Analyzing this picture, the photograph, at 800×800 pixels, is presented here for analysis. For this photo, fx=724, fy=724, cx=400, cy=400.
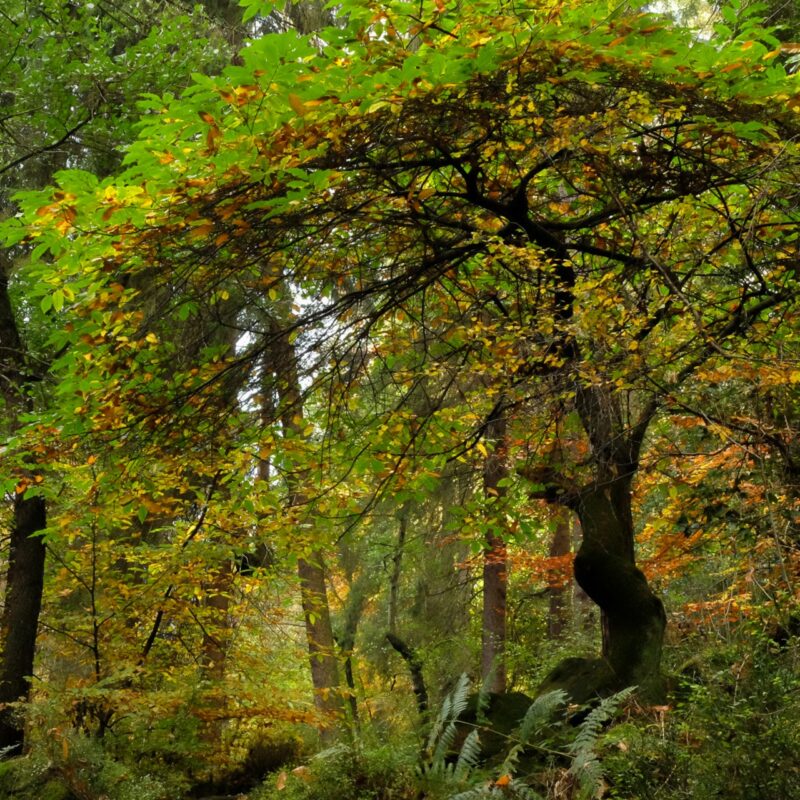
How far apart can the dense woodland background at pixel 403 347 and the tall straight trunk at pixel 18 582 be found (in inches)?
1.2

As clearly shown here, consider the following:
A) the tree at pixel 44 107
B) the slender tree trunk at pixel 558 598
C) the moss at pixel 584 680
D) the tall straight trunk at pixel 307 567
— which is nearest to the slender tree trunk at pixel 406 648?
the tall straight trunk at pixel 307 567

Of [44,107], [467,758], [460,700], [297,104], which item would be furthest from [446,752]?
[44,107]

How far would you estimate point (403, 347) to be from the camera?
5371mm

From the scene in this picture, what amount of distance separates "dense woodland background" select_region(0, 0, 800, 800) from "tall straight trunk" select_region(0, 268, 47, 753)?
3cm

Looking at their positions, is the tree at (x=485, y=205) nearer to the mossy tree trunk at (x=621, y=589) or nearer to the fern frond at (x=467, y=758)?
the mossy tree trunk at (x=621, y=589)

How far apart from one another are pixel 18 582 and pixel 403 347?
451 cm

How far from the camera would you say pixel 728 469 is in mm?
6320

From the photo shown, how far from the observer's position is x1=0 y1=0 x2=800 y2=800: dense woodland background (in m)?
3.40

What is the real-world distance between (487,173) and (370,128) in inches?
61.6

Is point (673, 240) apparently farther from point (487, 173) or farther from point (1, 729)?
point (1, 729)

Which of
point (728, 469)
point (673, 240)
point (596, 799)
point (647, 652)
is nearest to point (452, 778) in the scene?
point (596, 799)

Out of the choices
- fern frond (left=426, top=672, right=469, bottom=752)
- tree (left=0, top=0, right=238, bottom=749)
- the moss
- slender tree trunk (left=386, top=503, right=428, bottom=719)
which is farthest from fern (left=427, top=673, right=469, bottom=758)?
slender tree trunk (left=386, top=503, right=428, bottom=719)

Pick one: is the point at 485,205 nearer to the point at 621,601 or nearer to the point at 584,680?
the point at 621,601

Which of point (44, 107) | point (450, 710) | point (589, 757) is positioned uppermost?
point (44, 107)
